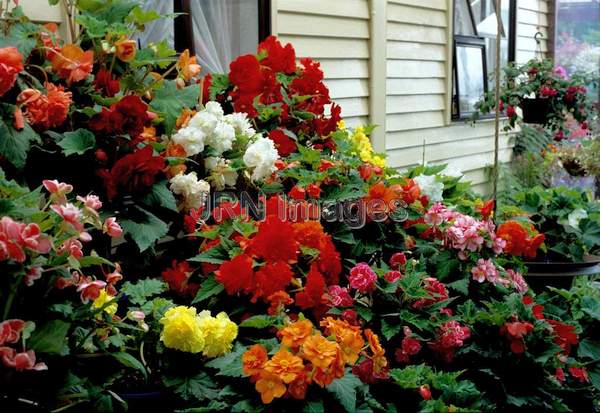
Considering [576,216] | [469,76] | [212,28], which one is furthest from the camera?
[469,76]

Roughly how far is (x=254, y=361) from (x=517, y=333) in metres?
0.87

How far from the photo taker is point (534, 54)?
8133 millimetres

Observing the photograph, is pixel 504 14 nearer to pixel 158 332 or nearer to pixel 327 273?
pixel 327 273

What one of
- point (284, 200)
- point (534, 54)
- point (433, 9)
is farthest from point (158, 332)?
point (534, 54)

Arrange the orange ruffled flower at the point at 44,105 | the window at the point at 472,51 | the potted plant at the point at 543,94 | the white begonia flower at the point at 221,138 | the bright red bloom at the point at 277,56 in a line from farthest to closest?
the potted plant at the point at 543,94 → the window at the point at 472,51 → the bright red bloom at the point at 277,56 → the white begonia flower at the point at 221,138 → the orange ruffled flower at the point at 44,105

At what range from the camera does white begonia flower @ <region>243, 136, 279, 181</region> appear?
2.81 metres

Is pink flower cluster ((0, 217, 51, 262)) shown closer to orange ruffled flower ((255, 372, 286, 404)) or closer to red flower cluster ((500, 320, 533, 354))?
orange ruffled flower ((255, 372, 286, 404))

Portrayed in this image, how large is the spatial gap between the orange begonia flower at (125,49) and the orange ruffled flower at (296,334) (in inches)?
40.4

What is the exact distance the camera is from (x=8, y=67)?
2.21 m

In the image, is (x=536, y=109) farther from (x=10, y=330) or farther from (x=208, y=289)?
(x=10, y=330)

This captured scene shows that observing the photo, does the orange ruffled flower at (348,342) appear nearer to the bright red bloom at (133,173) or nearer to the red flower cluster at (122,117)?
the bright red bloom at (133,173)

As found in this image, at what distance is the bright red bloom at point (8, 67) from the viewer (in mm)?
2211

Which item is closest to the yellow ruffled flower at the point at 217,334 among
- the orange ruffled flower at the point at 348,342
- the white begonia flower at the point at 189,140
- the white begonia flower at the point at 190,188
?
the orange ruffled flower at the point at 348,342

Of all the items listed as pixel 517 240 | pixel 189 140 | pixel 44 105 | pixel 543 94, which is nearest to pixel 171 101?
pixel 189 140
